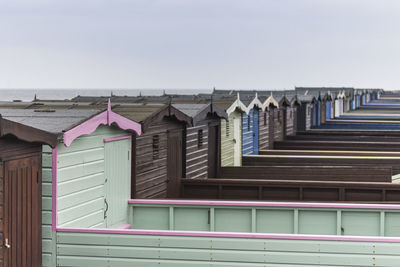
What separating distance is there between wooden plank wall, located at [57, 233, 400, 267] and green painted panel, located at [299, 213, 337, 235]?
318 centimetres

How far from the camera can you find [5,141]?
28.6 feet

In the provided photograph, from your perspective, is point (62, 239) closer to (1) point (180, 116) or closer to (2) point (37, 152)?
(2) point (37, 152)

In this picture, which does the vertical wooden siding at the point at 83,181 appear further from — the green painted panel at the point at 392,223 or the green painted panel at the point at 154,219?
the green painted panel at the point at 392,223

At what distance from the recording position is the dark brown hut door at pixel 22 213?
8.83 m

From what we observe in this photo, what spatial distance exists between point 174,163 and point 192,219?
13.3 feet

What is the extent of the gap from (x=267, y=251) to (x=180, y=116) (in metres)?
7.34

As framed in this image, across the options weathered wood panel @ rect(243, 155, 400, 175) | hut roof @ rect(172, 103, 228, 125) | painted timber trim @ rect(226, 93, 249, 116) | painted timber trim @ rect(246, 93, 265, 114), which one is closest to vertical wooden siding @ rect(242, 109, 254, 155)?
painted timber trim @ rect(246, 93, 265, 114)

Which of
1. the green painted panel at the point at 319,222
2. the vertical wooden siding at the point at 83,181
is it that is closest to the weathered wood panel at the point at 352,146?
the green painted panel at the point at 319,222

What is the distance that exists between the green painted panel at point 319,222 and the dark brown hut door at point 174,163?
179 inches

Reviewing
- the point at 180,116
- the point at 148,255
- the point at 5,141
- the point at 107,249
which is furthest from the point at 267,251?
the point at 180,116

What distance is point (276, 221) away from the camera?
12242 mm

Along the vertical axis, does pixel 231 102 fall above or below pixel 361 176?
above

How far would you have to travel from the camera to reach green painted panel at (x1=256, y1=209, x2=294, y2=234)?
12219 millimetres

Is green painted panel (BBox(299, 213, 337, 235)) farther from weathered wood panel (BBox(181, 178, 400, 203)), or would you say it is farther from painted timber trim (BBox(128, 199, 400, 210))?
weathered wood panel (BBox(181, 178, 400, 203))
